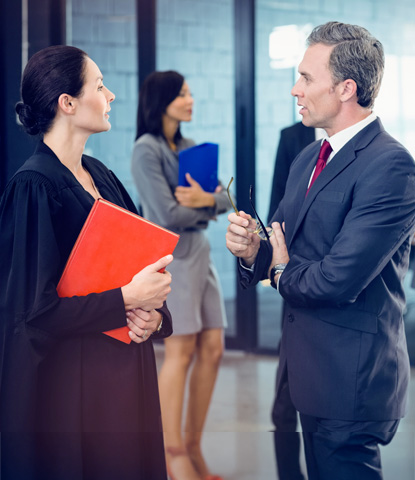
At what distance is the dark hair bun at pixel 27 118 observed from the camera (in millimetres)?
1511

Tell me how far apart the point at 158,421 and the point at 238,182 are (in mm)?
3029

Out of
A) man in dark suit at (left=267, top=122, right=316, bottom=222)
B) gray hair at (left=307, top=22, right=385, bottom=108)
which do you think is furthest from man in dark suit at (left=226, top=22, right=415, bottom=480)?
man in dark suit at (left=267, top=122, right=316, bottom=222)

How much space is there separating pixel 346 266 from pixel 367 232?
0.28ft

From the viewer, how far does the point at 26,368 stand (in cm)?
140

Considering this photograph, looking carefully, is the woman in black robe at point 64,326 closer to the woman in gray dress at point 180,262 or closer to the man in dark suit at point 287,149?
the woman in gray dress at point 180,262

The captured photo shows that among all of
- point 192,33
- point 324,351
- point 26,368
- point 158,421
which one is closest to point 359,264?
point 324,351

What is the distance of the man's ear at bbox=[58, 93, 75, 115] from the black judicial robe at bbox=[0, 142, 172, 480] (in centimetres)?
9

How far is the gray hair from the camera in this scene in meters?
1.61

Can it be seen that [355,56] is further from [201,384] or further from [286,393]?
[201,384]

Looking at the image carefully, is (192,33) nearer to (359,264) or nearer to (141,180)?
(141,180)

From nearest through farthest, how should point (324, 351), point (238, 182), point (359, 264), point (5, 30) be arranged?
point (359, 264) → point (324, 351) → point (5, 30) → point (238, 182)

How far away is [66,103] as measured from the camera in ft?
4.97

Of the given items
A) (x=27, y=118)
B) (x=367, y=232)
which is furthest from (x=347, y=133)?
(x=27, y=118)

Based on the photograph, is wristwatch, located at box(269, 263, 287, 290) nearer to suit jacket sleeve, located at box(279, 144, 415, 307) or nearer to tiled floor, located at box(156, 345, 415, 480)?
suit jacket sleeve, located at box(279, 144, 415, 307)
